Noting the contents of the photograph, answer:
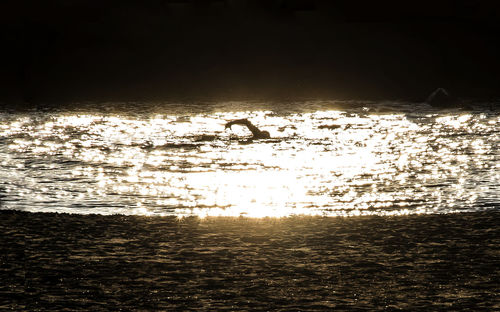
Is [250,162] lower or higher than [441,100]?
lower

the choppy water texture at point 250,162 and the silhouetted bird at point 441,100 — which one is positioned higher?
the silhouetted bird at point 441,100

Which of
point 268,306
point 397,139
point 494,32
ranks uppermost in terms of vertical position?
point 494,32

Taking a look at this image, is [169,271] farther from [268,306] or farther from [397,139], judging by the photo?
[397,139]

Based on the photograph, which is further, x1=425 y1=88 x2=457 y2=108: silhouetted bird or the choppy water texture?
x1=425 y1=88 x2=457 y2=108: silhouetted bird

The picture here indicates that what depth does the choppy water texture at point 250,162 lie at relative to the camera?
5.94 meters

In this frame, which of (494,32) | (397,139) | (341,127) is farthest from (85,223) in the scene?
(494,32)

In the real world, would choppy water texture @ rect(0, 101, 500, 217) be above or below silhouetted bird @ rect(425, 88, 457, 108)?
below

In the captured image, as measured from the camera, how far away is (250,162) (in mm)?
7883

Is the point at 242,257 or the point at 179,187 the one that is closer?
the point at 242,257

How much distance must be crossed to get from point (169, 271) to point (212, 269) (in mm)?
237

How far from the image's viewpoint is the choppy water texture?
5.94 meters

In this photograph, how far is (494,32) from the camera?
819 inches

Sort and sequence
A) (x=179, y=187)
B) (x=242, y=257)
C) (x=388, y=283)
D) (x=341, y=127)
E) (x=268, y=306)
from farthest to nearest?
(x=341, y=127) < (x=179, y=187) < (x=242, y=257) < (x=388, y=283) < (x=268, y=306)

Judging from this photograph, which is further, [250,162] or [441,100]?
[441,100]
